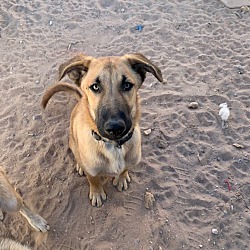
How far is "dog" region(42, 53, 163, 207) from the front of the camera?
115 inches

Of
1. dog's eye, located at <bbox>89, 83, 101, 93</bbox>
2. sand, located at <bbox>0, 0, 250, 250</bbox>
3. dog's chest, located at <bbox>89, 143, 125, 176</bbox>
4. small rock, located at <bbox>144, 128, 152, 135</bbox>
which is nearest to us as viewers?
dog's eye, located at <bbox>89, 83, 101, 93</bbox>

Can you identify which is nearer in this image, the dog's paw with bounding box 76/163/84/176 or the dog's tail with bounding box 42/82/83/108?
the dog's tail with bounding box 42/82/83/108

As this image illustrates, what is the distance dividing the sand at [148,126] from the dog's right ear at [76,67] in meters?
1.28

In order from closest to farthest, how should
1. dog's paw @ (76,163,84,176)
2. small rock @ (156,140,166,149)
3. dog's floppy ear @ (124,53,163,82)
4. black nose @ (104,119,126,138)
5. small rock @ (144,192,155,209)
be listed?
1. black nose @ (104,119,126,138)
2. dog's floppy ear @ (124,53,163,82)
3. small rock @ (144,192,155,209)
4. dog's paw @ (76,163,84,176)
5. small rock @ (156,140,166,149)

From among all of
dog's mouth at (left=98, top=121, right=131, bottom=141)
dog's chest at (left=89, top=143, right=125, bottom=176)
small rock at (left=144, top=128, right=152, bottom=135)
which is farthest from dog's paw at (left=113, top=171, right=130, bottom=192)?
dog's mouth at (left=98, top=121, right=131, bottom=141)

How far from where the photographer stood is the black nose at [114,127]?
284 centimetres

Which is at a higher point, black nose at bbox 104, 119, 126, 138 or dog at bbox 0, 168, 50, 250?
black nose at bbox 104, 119, 126, 138

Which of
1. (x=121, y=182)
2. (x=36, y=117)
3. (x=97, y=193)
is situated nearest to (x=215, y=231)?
(x=121, y=182)

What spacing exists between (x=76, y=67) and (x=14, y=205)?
138cm

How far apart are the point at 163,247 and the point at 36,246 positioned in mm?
1287

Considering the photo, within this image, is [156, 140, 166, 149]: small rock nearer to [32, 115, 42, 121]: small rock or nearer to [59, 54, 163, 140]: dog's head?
[59, 54, 163, 140]: dog's head

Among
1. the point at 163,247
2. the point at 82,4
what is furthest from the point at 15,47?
the point at 163,247

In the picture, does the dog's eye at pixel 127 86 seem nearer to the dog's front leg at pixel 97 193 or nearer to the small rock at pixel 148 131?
the dog's front leg at pixel 97 193

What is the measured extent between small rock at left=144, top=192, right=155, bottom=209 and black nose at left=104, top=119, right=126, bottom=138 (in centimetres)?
122
